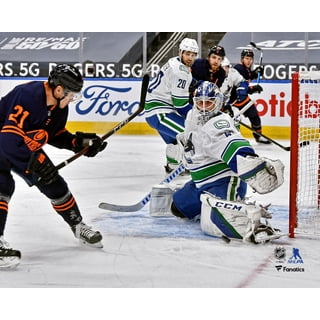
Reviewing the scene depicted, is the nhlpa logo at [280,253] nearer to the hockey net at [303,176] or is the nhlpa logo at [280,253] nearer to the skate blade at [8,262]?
the hockey net at [303,176]

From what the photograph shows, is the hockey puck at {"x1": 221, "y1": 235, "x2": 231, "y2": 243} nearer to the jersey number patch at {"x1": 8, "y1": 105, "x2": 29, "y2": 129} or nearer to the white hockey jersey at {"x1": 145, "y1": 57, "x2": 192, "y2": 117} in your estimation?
the jersey number patch at {"x1": 8, "y1": 105, "x2": 29, "y2": 129}

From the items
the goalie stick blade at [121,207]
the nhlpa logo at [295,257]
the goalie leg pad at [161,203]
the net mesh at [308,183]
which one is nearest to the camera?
the nhlpa logo at [295,257]

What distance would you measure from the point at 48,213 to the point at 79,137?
2.87 feet

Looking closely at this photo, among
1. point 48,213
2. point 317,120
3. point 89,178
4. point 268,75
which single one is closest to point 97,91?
point 268,75

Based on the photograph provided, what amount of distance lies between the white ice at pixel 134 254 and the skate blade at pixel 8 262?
2 cm

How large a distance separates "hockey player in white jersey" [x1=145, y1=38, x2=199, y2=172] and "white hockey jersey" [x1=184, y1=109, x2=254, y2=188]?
1.17 metres

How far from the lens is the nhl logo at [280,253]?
114 inches

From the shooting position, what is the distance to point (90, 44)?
26.9ft

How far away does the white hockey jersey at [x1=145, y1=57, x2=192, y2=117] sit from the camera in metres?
4.55

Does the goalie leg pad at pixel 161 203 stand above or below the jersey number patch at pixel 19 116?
below

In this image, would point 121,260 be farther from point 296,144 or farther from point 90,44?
point 90,44

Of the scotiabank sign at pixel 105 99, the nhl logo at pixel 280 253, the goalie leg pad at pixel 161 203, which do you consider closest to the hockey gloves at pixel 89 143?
the goalie leg pad at pixel 161 203

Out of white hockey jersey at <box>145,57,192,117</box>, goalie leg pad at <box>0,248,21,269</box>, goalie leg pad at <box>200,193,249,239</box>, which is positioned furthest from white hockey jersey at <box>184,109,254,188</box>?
white hockey jersey at <box>145,57,192,117</box>

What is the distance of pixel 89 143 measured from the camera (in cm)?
304
